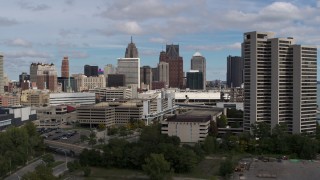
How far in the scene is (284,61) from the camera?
39062 mm

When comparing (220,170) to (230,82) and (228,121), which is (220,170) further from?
(230,82)

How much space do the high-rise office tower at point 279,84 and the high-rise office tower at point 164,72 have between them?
77.1 m

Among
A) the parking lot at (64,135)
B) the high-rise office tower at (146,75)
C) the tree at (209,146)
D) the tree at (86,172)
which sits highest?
the high-rise office tower at (146,75)

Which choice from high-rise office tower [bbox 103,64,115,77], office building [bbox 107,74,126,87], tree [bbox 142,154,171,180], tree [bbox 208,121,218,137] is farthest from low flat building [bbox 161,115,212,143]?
high-rise office tower [bbox 103,64,115,77]

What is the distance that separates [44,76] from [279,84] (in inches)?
2577

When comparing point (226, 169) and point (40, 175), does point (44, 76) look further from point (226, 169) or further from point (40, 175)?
point (40, 175)

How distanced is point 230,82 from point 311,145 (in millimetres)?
90521

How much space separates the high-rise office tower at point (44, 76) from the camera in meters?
94.1

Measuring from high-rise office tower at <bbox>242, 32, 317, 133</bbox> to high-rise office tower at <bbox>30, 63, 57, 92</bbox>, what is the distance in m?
61.3

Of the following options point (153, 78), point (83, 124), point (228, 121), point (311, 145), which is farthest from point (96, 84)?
point (311, 145)

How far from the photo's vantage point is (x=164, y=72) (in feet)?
386

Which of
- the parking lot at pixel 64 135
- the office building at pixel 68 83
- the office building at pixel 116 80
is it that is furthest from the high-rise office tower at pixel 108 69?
the parking lot at pixel 64 135

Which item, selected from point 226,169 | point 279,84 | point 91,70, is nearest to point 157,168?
point 226,169

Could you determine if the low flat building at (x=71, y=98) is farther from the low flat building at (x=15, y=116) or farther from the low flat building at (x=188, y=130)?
the low flat building at (x=188, y=130)
